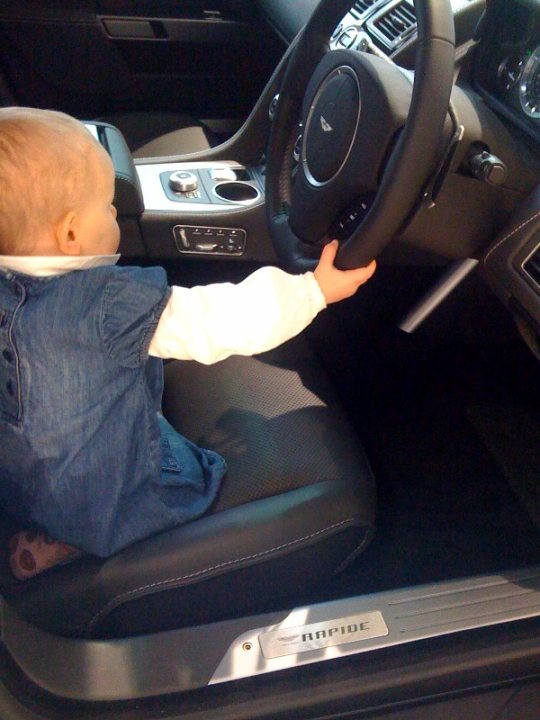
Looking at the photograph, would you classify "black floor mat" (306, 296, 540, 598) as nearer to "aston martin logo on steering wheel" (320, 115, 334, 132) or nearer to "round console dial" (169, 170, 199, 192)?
"round console dial" (169, 170, 199, 192)

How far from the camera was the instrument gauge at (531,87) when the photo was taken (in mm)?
894

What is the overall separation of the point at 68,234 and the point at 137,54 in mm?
1345

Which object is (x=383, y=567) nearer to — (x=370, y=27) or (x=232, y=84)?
(x=370, y=27)

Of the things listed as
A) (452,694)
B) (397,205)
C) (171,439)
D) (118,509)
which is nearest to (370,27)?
(397,205)

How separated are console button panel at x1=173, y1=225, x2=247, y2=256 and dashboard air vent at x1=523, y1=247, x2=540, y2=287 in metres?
0.54

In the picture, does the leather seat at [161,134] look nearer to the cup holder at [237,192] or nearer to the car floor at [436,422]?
the cup holder at [237,192]

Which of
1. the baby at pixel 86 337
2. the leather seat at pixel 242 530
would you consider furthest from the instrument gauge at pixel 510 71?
the leather seat at pixel 242 530

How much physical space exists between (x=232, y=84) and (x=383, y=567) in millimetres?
1457

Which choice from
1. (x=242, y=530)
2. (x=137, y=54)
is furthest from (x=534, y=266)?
(x=137, y=54)

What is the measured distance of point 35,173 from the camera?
640 millimetres

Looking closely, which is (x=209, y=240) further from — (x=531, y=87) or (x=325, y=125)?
(x=531, y=87)

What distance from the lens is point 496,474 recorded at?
4.13ft

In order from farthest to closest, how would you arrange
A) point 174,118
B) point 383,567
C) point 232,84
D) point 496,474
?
point 232,84
point 174,118
point 496,474
point 383,567

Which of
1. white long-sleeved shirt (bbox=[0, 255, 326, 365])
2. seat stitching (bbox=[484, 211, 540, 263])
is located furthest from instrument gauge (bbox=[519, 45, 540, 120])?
white long-sleeved shirt (bbox=[0, 255, 326, 365])
